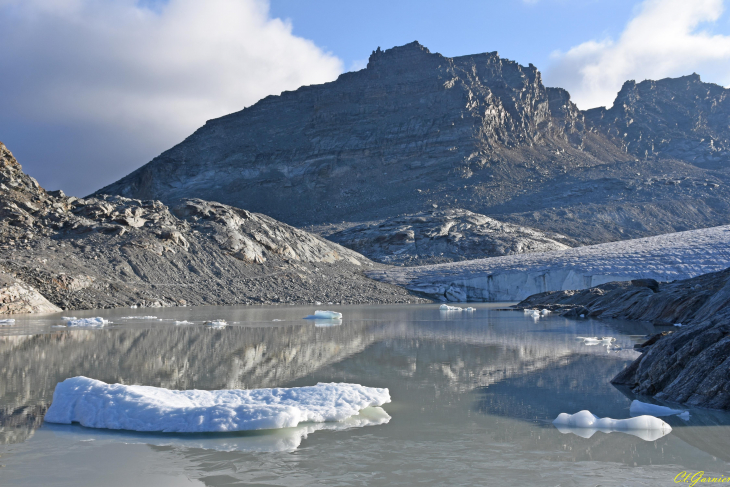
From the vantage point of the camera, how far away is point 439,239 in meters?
70.6

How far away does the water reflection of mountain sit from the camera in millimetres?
9531

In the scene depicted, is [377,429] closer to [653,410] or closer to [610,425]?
[610,425]

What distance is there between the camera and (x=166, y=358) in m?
12.6

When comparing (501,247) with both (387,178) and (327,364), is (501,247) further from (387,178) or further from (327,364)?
(327,364)

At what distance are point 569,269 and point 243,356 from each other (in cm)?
3741

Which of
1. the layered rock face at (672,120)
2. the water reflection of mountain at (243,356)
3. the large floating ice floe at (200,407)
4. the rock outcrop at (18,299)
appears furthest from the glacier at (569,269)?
the layered rock face at (672,120)

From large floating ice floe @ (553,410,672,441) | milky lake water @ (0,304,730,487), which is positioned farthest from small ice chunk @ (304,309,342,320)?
large floating ice floe @ (553,410,672,441)

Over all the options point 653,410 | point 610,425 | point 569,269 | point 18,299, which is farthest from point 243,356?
point 569,269

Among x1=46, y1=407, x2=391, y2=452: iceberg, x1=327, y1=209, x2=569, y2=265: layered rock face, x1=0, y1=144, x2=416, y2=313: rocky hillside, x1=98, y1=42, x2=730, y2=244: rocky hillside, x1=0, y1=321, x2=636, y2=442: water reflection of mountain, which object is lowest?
x1=46, y1=407, x2=391, y2=452: iceberg

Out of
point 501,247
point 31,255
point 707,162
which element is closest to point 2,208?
point 31,255

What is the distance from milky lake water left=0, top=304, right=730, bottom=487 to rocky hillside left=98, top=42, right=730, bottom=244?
70.8m

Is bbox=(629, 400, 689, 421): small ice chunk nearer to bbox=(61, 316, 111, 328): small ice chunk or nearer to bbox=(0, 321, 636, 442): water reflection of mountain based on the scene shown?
bbox=(0, 321, 636, 442): water reflection of mountain

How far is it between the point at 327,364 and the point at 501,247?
5843cm

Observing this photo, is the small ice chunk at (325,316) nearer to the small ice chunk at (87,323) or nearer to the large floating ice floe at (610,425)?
the small ice chunk at (87,323)
